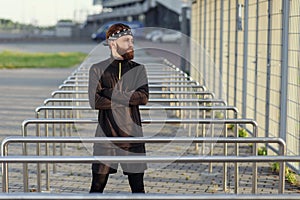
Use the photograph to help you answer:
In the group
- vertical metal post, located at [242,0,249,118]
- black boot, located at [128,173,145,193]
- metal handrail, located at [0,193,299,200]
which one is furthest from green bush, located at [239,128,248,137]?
metal handrail, located at [0,193,299,200]

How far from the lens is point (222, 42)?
1248cm

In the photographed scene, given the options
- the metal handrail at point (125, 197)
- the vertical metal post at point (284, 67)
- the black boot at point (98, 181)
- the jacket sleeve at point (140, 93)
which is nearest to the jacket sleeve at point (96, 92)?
the jacket sleeve at point (140, 93)

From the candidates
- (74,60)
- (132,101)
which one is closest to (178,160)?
(132,101)

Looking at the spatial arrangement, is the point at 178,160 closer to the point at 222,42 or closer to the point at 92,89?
the point at 92,89

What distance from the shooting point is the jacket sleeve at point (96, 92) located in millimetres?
5152

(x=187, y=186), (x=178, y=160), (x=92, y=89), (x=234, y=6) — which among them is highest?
(x=234, y=6)

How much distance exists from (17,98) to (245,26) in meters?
7.99

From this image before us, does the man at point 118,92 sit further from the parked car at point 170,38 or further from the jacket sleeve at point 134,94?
the parked car at point 170,38

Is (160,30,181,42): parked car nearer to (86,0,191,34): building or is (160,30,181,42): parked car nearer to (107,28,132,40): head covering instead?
(107,28,132,40): head covering

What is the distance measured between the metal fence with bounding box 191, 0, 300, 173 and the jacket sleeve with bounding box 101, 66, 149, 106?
2.59 m

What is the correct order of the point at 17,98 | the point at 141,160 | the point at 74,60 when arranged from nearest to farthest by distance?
the point at 141,160
the point at 17,98
the point at 74,60

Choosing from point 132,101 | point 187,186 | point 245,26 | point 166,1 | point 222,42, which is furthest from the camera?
point 166,1

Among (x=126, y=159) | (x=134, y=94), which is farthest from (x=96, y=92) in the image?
(x=126, y=159)

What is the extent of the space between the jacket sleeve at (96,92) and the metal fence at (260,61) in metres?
2.78
